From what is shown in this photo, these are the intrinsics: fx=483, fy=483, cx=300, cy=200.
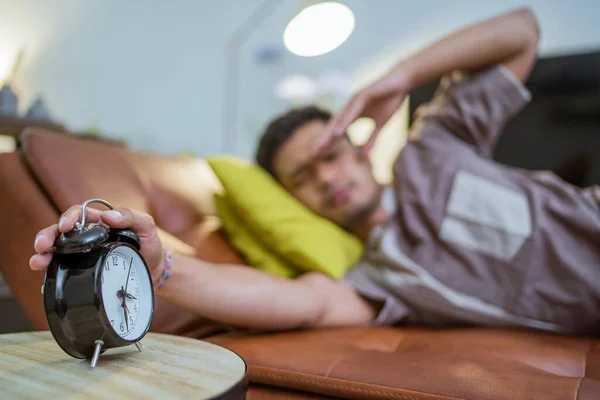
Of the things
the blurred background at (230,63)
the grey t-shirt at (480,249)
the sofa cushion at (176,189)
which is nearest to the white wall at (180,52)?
the blurred background at (230,63)

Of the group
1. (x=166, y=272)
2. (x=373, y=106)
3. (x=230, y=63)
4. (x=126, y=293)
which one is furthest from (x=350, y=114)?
(x=230, y=63)

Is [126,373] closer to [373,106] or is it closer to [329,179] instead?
Result: [329,179]

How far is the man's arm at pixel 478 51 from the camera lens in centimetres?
126

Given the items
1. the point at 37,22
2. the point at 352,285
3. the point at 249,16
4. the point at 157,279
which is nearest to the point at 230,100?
the point at 249,16

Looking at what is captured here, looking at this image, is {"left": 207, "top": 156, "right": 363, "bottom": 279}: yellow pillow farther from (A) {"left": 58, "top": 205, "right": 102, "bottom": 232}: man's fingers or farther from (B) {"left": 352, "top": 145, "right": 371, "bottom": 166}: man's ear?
(A) {"left": 58, "top": 205, "right": 102, "bottom": 232}: man's fingers

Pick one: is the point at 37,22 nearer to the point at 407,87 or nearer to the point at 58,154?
the point at 58,154

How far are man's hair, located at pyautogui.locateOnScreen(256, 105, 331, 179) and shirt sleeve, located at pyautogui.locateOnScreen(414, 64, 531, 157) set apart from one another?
34 cm

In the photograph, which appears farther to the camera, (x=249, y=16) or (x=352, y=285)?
(x=249, y=16)

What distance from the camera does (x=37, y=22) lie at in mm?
1663

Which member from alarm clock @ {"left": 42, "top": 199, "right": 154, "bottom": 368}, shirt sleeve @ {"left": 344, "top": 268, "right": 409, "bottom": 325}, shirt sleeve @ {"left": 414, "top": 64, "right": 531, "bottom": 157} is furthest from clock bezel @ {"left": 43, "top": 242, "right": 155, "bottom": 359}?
shirt sleeve @ {"left": 414, "top": 64, "right": 531, "bottom": 157}

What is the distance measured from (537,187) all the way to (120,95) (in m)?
1.56

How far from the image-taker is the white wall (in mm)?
1731

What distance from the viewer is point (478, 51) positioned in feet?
4.23

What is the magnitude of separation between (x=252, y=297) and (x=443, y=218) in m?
0.56
